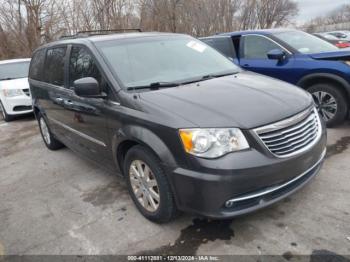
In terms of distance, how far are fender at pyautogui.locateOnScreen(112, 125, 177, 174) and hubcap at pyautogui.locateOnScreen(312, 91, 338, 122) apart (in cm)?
346

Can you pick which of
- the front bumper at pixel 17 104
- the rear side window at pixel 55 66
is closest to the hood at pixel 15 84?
the front bumper at pixel 17 104

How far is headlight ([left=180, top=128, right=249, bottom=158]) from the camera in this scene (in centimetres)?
247

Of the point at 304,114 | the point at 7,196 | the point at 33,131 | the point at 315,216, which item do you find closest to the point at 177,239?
the point at 315,216

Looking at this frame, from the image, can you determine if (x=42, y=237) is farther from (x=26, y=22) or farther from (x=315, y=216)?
(x=26, y=22)

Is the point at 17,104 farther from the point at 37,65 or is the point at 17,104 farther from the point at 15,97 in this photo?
the point at 37,65

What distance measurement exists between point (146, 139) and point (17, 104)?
6.46 m

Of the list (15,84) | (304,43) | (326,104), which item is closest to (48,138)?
(15,84)

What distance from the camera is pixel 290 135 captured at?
2.66 metres

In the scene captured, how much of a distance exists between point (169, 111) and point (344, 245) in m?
1.73

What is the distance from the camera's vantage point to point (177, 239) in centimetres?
283

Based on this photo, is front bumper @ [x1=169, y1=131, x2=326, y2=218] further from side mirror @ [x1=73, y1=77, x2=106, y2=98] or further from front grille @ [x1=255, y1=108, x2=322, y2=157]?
side mirror @ [x1=73, y1=77, x2=106, y2=98]

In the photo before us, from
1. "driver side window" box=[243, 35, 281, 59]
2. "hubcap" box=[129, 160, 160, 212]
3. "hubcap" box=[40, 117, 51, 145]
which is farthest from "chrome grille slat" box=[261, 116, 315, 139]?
"hubcap" box=[40, 117, 51, 145]

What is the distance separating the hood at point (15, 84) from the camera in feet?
26.7

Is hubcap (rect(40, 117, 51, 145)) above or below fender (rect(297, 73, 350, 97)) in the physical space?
below
